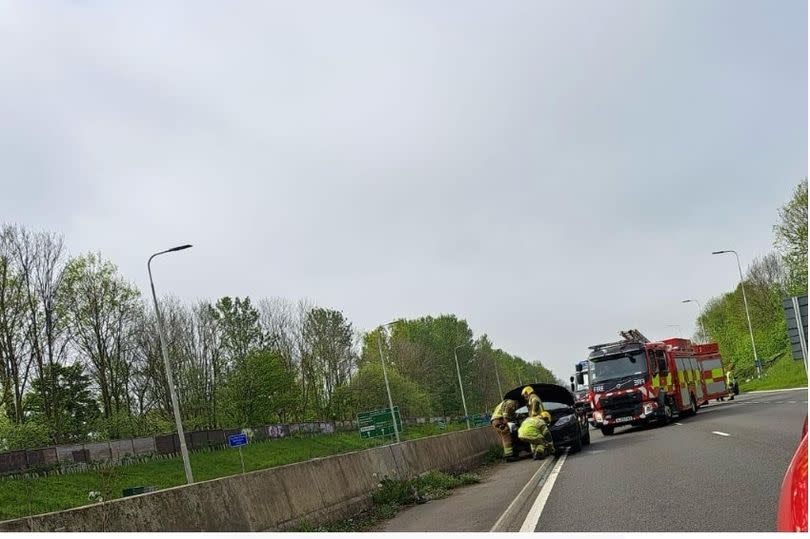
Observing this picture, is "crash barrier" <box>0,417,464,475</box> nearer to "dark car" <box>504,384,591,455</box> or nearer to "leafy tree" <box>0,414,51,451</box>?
"leafy tree" <box>0,414,51,451</box>

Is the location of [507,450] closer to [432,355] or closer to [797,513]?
[797,513]

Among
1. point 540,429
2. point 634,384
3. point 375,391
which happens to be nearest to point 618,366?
point 634,384

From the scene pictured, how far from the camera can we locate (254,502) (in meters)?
9.21

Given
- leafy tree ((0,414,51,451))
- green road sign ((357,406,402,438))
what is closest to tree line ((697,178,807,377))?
green road sign ((357,406,402,438))

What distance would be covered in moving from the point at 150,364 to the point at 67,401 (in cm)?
1156

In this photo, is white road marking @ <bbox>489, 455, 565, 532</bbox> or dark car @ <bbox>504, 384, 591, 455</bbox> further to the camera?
dark car @ <bbox>504, 384, 591, 455</bbox>

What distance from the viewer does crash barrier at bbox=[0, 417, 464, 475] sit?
38938mm

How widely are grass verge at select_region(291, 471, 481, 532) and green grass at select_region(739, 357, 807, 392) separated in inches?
1533

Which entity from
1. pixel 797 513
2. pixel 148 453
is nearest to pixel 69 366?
pixel 148 453

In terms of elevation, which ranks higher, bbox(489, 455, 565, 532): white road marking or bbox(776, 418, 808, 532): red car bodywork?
bbox(776, 418, 808, 532): red car bodywork

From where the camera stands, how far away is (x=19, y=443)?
43.6m

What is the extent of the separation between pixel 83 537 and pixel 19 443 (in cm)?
4109

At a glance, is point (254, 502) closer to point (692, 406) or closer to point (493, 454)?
point (493, 454)

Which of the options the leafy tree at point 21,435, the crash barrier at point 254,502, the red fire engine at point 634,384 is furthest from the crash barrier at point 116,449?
the crash barrier at point 254,502
